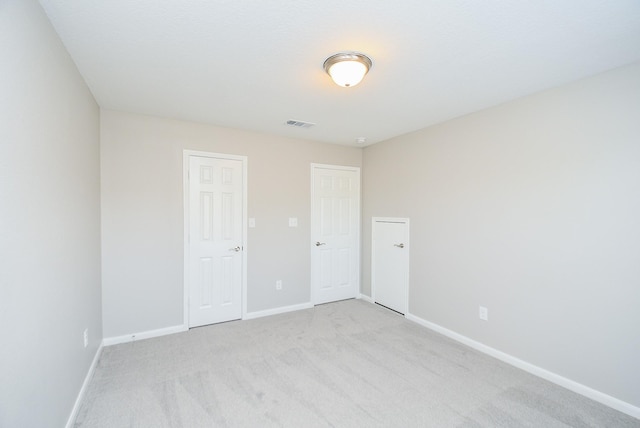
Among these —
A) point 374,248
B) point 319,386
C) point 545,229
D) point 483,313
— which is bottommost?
point 319,386

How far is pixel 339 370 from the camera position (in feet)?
8.38

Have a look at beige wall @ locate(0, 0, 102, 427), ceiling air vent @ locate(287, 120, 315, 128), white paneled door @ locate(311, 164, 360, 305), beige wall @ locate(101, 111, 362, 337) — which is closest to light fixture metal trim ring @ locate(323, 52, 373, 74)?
ceiling air vent @ locate(287, 120, 315, 128)

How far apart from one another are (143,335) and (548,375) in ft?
12.6

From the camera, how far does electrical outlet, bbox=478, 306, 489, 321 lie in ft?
9.58

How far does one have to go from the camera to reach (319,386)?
7.61 ft

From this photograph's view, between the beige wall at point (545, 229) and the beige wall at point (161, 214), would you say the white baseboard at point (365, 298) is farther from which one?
the beige wall at point (161, 214)

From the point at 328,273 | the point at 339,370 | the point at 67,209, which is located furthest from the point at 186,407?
the point at 328,273

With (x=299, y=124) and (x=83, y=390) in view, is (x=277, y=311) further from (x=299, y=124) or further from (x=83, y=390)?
(x=299, y=124)

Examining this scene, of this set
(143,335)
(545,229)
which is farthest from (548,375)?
(143,335)

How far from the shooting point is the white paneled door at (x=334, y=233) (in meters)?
4.32

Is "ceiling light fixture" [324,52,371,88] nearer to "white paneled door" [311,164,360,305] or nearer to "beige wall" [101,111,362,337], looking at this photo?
"beige wall" [101,111,362,337]

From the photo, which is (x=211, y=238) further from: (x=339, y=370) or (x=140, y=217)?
(x=339, y=370)

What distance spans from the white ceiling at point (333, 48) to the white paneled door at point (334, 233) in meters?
1.63

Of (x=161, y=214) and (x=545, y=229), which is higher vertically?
(x=161, y=214)
